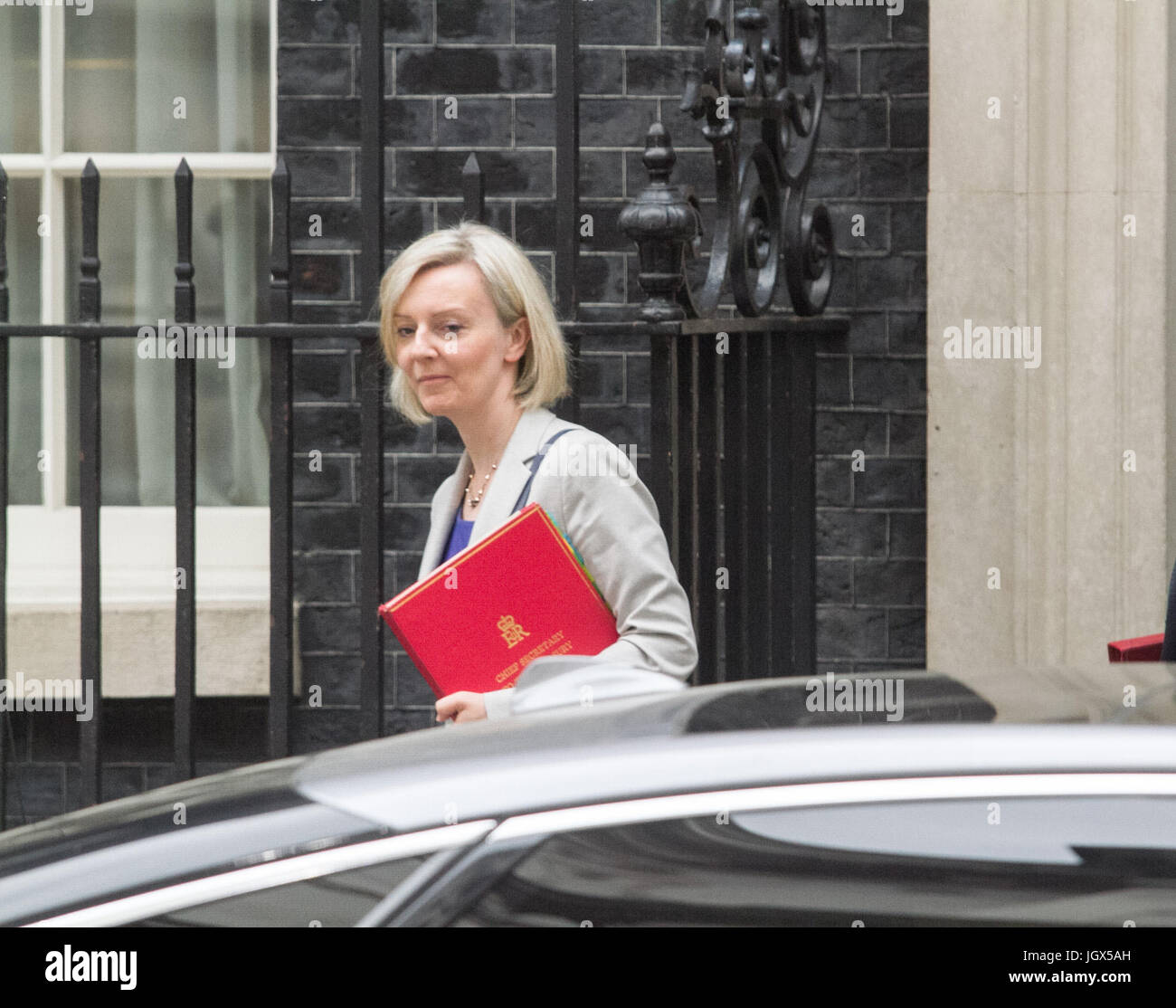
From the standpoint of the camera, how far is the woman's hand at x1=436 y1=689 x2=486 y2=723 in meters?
2.75

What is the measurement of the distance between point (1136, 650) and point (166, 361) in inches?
149

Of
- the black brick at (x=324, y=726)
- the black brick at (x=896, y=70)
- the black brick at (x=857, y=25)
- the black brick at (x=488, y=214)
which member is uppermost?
the black brick at (x=857, y=25)

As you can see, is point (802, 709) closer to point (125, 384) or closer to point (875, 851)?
point (875, 851)

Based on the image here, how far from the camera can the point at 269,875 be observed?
5.43ft

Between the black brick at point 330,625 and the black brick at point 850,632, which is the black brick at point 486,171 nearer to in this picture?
the black brick at point 330,625

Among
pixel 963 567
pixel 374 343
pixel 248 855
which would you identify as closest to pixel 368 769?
pixel 248 855

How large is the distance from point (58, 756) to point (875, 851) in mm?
4322

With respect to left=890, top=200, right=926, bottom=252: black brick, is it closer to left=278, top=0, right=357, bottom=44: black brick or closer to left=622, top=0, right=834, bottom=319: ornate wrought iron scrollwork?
left=622, top=0, right=834, bottom=319: ornate wrought iron scrollwork

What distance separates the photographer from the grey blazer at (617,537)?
2816 mm

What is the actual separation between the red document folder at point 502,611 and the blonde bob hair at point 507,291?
34cm

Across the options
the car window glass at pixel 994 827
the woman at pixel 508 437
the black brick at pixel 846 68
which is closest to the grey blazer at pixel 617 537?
the woman at pixel 508 437

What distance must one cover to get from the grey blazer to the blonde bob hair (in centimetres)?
18

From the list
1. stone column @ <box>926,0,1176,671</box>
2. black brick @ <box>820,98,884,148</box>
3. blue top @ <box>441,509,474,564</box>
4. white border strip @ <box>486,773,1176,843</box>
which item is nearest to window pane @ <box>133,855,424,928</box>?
white border strip @ <box>486,773,1176,843</box>
